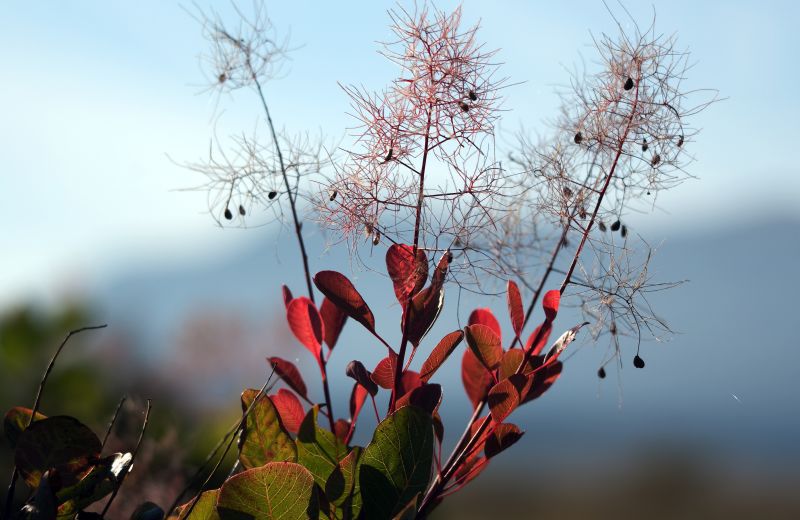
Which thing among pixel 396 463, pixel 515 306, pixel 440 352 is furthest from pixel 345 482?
pixel 515 306

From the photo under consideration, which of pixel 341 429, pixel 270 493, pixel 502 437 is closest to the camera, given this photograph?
pixel 270 493

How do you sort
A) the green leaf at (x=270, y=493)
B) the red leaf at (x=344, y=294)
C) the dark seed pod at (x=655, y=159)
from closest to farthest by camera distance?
the green leaf at (x=270, y=493) → the red leaf at (x=344, y=294) → the dark seed pod at (x=655, y=159)

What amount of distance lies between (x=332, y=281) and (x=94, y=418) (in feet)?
7.36

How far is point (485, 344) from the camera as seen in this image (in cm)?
87

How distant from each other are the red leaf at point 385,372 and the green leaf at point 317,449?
79 mm

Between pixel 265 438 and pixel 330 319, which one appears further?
pixel 330 319

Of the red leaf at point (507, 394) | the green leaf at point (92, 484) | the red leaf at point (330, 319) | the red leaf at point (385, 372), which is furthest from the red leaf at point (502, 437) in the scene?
the green leaf at point (92, 484)

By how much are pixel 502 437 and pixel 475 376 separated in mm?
147

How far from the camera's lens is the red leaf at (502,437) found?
841 mm

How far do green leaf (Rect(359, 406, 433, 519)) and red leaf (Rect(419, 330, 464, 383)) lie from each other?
0.09 meters

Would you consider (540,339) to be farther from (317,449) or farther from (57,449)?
(57,449)

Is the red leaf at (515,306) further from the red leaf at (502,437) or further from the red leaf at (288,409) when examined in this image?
the red leaf at (288,409)

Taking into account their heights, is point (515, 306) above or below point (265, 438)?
above

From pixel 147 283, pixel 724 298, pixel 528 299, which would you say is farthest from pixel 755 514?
pixel 147 283
